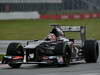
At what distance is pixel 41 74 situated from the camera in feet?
37.0

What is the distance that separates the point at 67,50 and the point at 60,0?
60874 mm

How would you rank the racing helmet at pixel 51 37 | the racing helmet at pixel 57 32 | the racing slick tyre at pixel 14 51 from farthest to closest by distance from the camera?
the racing helmet at pixel 57 32
the racing helmet at pixel 51 37
the racing slick tyre at pixel 14 51

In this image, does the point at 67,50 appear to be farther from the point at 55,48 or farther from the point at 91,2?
A: the point at 91,2

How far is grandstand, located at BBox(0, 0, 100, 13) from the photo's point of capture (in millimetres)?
70750

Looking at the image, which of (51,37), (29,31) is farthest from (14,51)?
(29,31)

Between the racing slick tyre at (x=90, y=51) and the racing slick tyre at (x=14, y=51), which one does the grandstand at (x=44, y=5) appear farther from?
the racing slick tyre at (x=14, y=51)

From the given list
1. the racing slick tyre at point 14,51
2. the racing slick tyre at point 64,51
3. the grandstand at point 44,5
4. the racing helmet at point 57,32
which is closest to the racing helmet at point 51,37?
the racing helmet at point 57,32

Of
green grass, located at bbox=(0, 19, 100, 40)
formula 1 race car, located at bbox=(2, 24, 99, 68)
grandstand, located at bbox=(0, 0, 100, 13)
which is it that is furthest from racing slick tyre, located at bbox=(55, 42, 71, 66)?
grandstand, located at bbox=(0, 0, 100, 13)

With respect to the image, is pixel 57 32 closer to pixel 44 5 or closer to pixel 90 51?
pixel 90 51

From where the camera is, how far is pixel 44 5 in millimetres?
72625

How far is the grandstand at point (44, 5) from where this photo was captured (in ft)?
232

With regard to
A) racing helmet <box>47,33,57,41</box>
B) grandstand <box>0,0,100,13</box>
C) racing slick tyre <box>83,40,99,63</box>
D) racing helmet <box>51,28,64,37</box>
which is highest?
grandstand <box>0,0,100,13</box>

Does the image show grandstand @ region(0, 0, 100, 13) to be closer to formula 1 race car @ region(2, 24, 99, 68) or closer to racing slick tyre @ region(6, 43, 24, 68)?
formula 1 race car @ region(2, 24, 99, 68)

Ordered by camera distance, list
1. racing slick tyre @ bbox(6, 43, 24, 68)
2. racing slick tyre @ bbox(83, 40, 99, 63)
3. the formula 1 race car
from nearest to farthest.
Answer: the formula 1 race car < racing slick tyre @ bbox(6, 43, 24, 68) < racing slick tyre @ bbox(83, 40, 99, 63)
